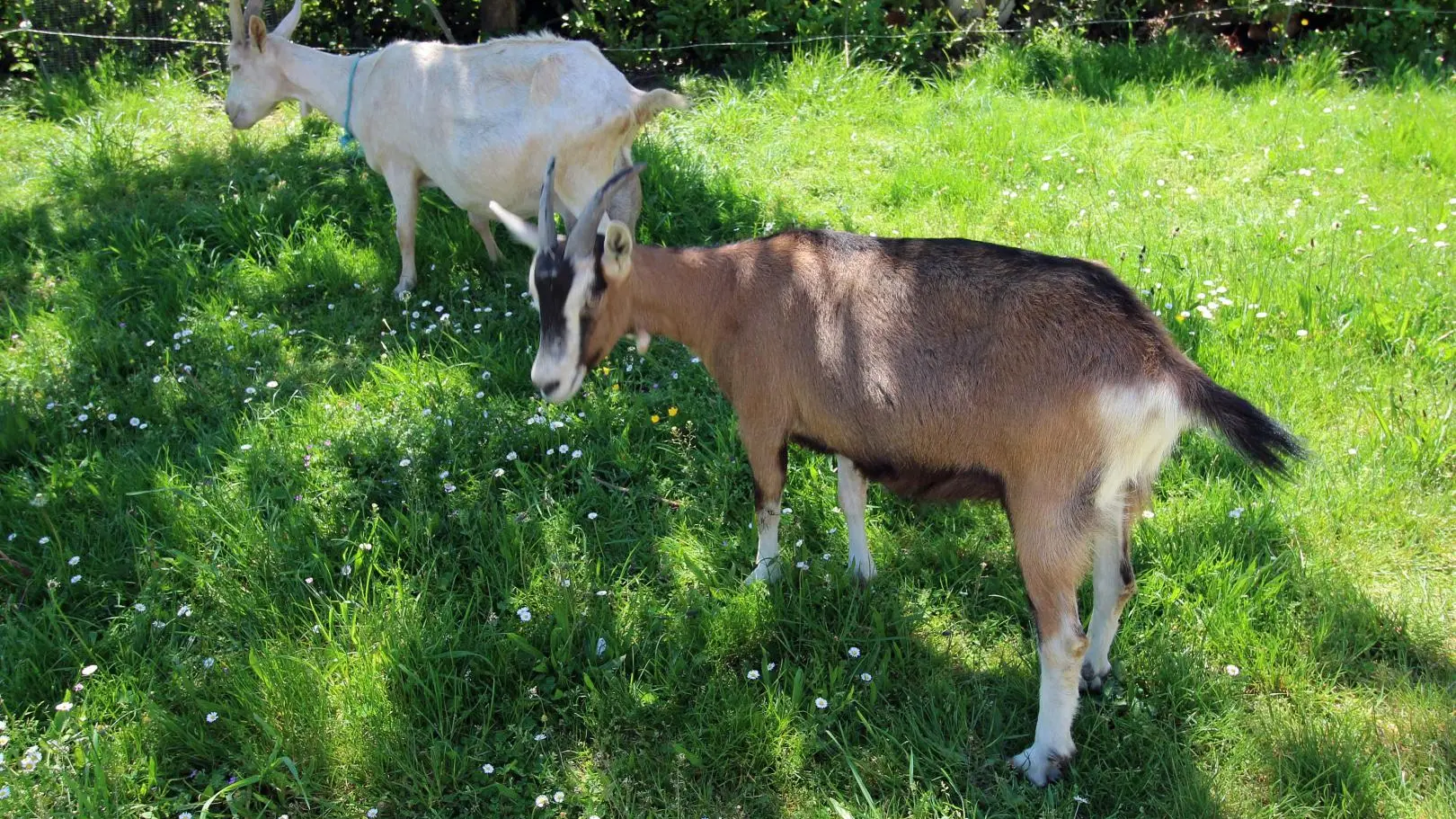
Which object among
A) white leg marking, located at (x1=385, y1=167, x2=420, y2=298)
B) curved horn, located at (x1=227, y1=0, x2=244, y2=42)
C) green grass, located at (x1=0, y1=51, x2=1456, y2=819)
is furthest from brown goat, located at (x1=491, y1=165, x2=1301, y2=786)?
→ curved horn, located at (x1=227, y1=0, x2=244, y2=42)

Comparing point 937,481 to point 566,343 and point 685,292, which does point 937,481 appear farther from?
point 566,343

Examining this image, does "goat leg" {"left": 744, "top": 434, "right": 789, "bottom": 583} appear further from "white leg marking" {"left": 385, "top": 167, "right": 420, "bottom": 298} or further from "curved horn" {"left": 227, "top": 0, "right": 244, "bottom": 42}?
"curved horn" {"left": 227, "top": 0, "right": 244, "bottom": 42}

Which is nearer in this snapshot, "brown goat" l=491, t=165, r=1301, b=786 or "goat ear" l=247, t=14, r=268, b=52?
"brown goat" l=491, t=165, r=1301, b=786

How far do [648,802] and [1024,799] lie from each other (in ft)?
3.32

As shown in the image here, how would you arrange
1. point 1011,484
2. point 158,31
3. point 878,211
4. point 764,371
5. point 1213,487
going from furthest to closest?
point 158,31 < point 878,211 < point 1213,487 < point 764,371 < point 1011,484

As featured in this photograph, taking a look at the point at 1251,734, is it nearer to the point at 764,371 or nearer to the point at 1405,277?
the point at 764,371

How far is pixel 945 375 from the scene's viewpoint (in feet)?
9.06

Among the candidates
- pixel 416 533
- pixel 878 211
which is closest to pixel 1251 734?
pixel 416 533

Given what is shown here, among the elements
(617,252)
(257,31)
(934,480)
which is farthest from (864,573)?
(257,31)

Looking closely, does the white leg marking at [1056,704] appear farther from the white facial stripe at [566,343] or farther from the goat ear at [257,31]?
the goat ear at [257,31]

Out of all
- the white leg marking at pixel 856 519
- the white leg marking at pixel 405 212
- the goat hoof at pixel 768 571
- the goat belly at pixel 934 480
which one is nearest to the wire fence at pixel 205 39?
the white leg marking at pixel 405 212

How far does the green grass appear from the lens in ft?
9.36

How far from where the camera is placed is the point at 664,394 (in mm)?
4352

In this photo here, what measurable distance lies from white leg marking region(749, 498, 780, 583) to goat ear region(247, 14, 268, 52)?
4116mm
